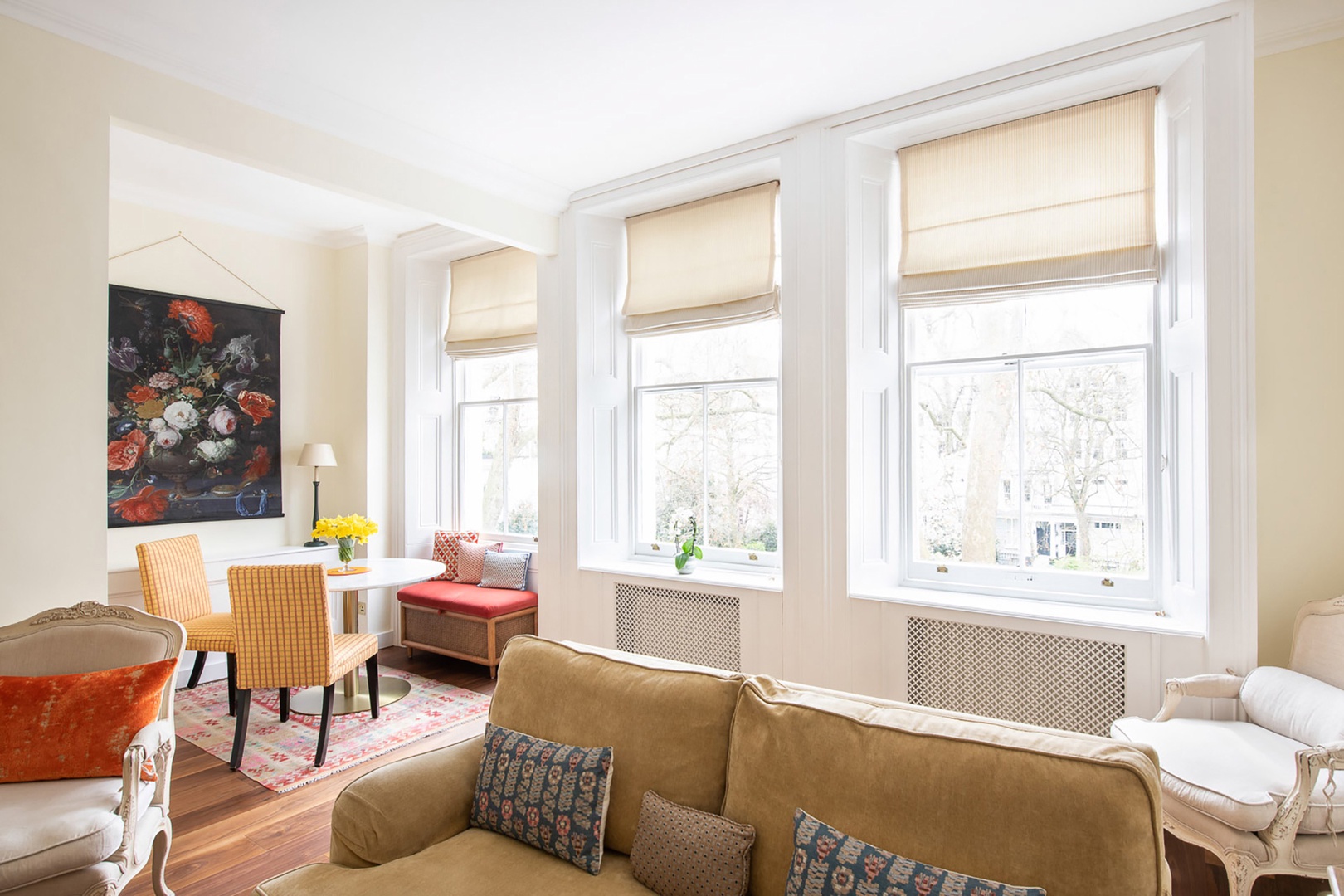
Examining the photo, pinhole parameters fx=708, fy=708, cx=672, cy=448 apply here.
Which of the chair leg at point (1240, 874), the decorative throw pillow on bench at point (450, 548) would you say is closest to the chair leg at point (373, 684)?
the decorative throw pillow on bench at point (450, 548)

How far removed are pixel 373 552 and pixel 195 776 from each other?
221cm

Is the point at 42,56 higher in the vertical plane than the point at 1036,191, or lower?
higher

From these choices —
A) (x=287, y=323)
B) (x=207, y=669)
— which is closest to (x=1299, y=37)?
(x=287, y=323)

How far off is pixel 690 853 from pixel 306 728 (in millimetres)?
2970

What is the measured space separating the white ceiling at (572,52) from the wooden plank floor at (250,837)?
2866mm

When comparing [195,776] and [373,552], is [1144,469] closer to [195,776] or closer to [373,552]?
[195,776]

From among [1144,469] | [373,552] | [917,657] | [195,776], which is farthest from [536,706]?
[373,552]

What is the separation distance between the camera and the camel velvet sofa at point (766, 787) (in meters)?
1.29

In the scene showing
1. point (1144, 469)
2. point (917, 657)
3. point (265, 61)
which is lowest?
point (917, 657)

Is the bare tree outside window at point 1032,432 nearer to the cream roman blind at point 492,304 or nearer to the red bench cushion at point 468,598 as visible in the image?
the red bench cushion at point 468,598

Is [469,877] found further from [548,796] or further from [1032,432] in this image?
[1032,432]

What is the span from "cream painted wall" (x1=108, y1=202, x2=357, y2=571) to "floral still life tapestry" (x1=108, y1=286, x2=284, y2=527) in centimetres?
9

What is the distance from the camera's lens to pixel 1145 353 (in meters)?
2.93

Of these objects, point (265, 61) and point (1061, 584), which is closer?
point (265, 61)
